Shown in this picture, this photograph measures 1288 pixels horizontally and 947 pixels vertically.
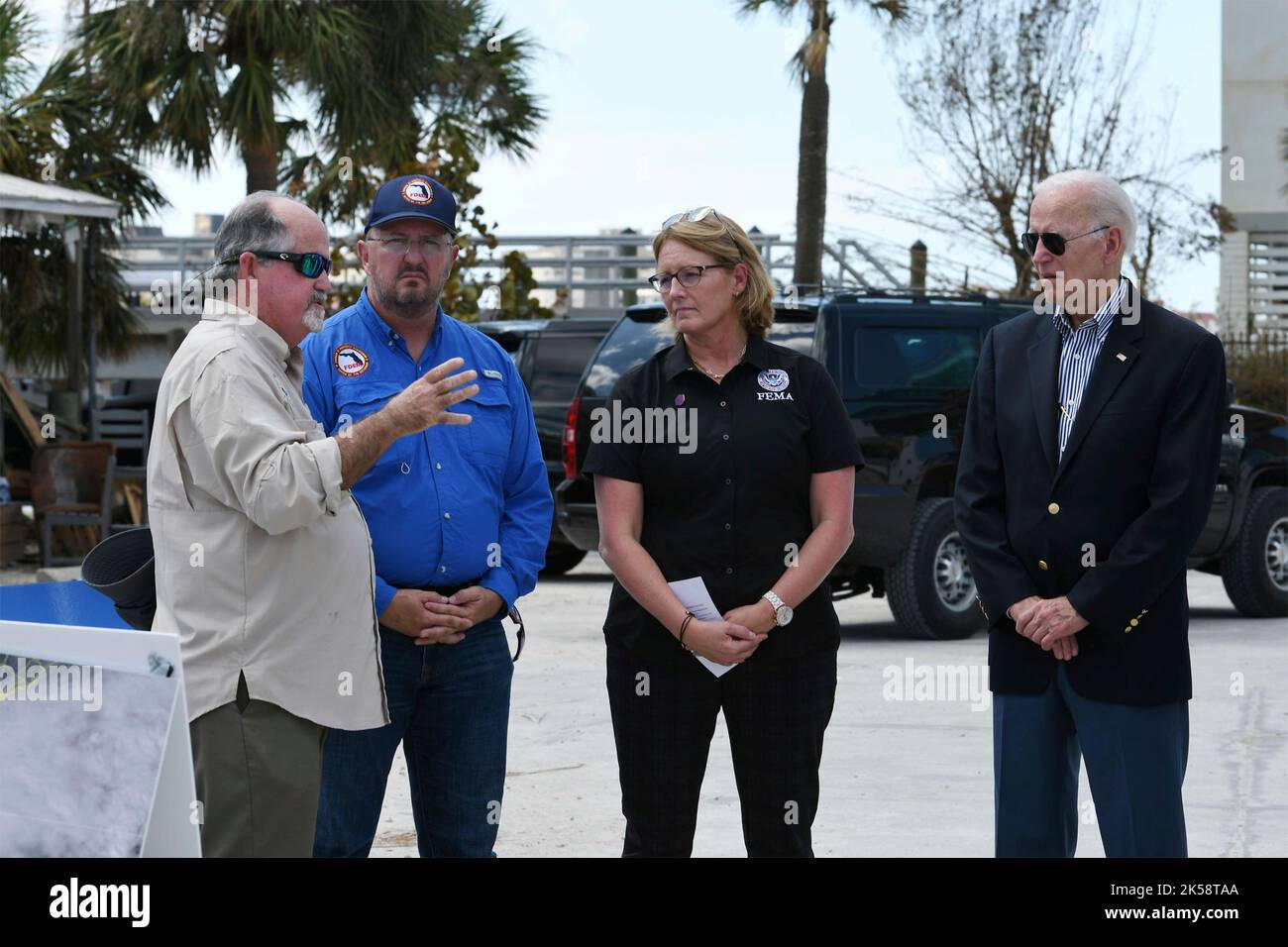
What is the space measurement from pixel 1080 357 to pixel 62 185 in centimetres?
1653

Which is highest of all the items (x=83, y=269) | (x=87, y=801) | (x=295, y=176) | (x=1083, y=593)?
(x=295, y=176)

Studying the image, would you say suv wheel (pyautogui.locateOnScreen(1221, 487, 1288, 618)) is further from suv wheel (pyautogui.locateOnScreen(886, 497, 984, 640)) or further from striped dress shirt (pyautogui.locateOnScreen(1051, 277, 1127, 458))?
striped dress shirt (pyautogui.locateOnScreen(1051, 277, 1127, 458))

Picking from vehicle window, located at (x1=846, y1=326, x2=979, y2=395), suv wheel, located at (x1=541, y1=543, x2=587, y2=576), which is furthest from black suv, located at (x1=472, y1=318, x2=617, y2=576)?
vehicle window, located at (x1=846, y1=326, x2=979, y2=395)

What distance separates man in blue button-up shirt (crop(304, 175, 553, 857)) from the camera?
414cm

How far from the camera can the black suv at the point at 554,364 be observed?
1479 cm

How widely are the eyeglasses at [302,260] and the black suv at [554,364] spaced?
429 inches

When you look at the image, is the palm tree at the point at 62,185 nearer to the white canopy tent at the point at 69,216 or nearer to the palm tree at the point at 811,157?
the white canopy tent at the point at 69,216

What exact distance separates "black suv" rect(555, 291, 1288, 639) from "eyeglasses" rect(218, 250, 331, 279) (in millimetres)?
6890

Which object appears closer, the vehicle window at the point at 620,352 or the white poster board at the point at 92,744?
the white poster board at the point at 92,744

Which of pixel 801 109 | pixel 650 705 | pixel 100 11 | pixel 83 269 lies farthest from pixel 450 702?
pixel 801 109

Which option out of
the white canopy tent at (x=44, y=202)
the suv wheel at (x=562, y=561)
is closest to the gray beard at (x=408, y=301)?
the suv wheel at (x=562, y=561)
